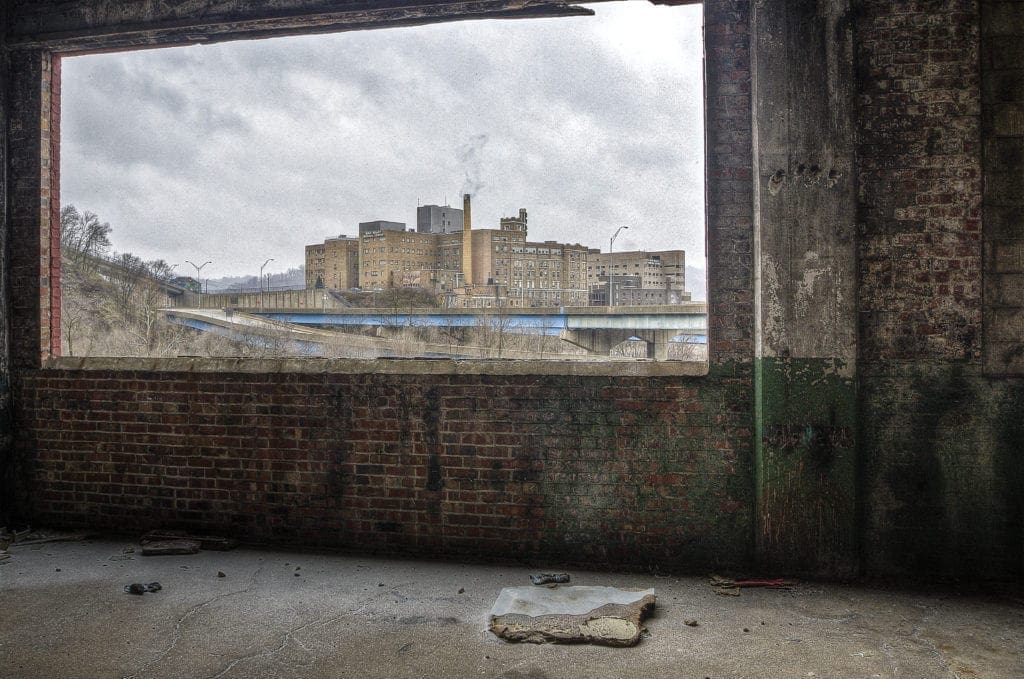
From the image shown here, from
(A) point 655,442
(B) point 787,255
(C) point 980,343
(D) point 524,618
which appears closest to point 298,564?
(D) point 524,618

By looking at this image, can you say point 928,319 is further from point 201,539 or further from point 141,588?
point 201,539

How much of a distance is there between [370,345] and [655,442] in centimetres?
686

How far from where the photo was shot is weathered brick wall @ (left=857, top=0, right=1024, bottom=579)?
3959mm

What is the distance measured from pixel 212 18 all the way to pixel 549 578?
15.7 feet

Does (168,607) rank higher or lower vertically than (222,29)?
lower

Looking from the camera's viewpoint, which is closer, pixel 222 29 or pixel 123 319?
pixel 222 29

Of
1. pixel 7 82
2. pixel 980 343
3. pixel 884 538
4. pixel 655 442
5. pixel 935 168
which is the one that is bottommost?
pixel 884 538

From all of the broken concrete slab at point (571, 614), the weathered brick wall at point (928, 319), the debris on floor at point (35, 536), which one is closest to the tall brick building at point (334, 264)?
the debris on floor at point (35, 536)

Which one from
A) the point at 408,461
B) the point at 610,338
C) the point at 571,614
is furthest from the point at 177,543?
the point at 610,338

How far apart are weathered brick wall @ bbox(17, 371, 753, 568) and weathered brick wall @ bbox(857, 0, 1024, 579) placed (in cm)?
87

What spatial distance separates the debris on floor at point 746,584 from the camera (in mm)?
3945

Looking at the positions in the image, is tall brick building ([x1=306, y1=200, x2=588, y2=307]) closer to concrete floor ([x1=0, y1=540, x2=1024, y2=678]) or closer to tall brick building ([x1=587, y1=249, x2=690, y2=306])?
tall brick building ([x1=587, y1=249, x2=690, y2=306])

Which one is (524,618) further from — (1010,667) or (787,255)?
(787,255)

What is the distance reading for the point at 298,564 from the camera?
14.6 feet
